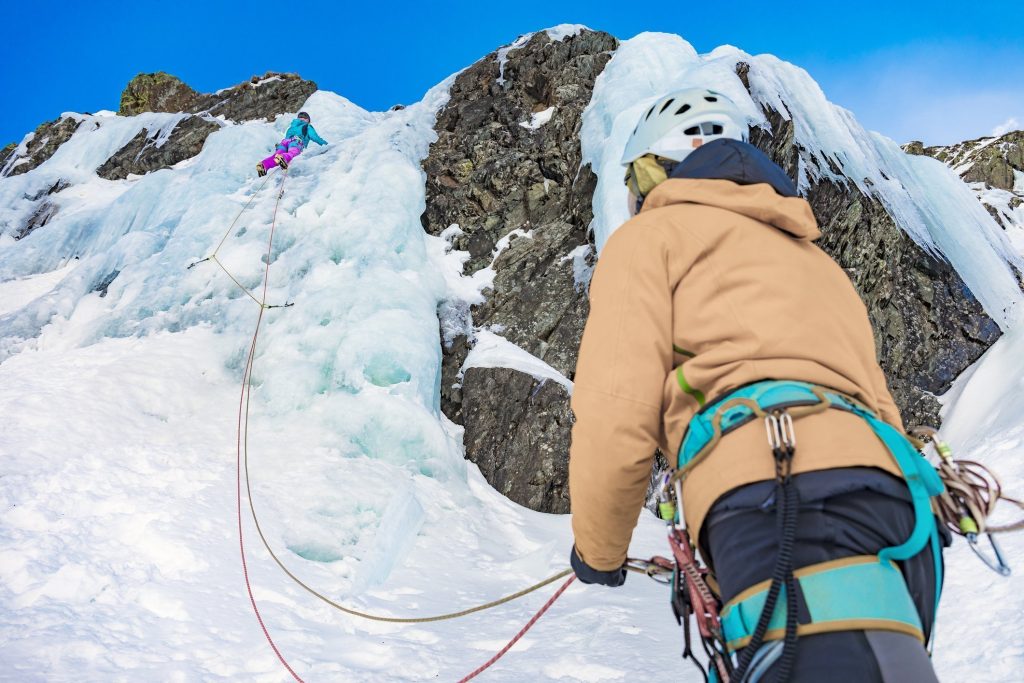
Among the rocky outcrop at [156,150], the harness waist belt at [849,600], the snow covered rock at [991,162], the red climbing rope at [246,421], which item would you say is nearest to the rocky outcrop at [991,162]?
the snow covered rock at [991,162]

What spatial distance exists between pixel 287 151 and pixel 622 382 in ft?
39.0

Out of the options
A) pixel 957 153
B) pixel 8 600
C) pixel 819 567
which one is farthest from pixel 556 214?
pixel 957 153

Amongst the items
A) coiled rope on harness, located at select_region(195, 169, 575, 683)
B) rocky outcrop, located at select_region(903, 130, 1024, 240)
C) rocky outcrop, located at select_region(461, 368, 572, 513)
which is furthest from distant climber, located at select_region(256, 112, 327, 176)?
rocky outcrop, located at select_region(903, 130, 1024, 240)

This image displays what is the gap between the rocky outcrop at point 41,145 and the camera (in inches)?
774

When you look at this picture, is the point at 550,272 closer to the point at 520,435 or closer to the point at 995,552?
the point at 520,435

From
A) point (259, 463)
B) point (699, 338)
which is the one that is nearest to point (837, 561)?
point (699, 338)

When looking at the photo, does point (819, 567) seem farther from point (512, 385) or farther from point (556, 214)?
point (556, 214)

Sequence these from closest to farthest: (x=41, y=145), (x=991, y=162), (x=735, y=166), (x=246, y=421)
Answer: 1. (x=735, y=166)
2. (x=246, y=421)
3. (x=41, y=145)
4. (x=991, y=162)

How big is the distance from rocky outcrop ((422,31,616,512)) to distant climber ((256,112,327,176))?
2.54 meters

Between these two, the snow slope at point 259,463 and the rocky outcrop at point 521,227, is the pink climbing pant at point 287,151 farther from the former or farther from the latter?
the rocky outcrop at point 521,227

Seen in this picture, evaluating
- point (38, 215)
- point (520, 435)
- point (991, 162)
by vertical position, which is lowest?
point (520, 435)

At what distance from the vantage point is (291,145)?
11797mm

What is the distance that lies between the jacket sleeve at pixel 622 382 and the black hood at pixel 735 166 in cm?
23

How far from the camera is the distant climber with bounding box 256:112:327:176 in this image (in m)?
11.4
